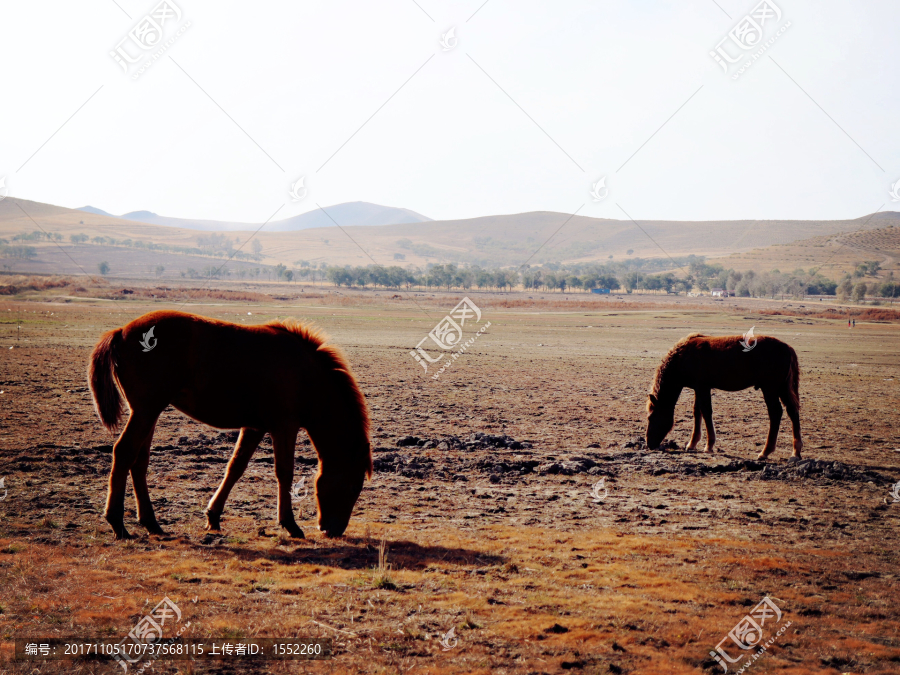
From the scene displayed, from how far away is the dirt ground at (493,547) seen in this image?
15.7 feet

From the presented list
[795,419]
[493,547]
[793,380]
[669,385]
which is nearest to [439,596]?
[493,547]

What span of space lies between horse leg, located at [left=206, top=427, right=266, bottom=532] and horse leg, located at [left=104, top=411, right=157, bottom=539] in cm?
91

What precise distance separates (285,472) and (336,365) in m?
1.43

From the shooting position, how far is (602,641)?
4.85m

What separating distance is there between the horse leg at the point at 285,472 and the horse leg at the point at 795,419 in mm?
9922

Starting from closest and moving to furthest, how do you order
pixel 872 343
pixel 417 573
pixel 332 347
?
pixel 417 573
pixel 332 347
pixel 872 343

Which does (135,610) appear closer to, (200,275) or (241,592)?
(241,592)

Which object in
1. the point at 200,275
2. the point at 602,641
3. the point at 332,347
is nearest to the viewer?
the point at 602,641

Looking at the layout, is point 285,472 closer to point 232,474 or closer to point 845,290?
point 232,474

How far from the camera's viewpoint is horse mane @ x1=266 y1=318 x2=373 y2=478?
292 inches

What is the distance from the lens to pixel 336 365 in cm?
763

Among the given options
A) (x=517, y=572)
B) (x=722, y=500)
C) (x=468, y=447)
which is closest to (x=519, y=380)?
(x=468, y=447)

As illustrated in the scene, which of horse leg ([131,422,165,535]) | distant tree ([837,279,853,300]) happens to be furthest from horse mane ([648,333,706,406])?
distant tree ([837,279,853,300])

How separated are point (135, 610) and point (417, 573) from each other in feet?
8.29
